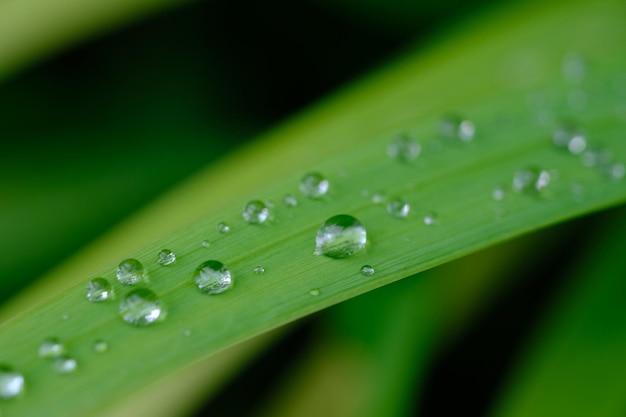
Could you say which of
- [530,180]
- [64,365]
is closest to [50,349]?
[64,365]

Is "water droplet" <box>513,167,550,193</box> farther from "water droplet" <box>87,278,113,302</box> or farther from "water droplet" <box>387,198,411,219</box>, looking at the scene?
"water droplet" <box>87,278,113,302</box>

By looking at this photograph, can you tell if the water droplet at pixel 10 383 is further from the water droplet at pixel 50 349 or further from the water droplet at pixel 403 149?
the water droplet at pixel 403 149

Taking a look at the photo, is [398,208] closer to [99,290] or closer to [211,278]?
[211,278]

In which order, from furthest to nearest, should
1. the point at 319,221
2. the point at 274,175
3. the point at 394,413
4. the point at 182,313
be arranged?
the point at 274,175 → the point at 394,413 → the point at 319,221 → the point at 182,313

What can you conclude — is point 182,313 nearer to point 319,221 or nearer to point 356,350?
point 319,221

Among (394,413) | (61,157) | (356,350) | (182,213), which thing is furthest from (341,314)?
(61,157)
